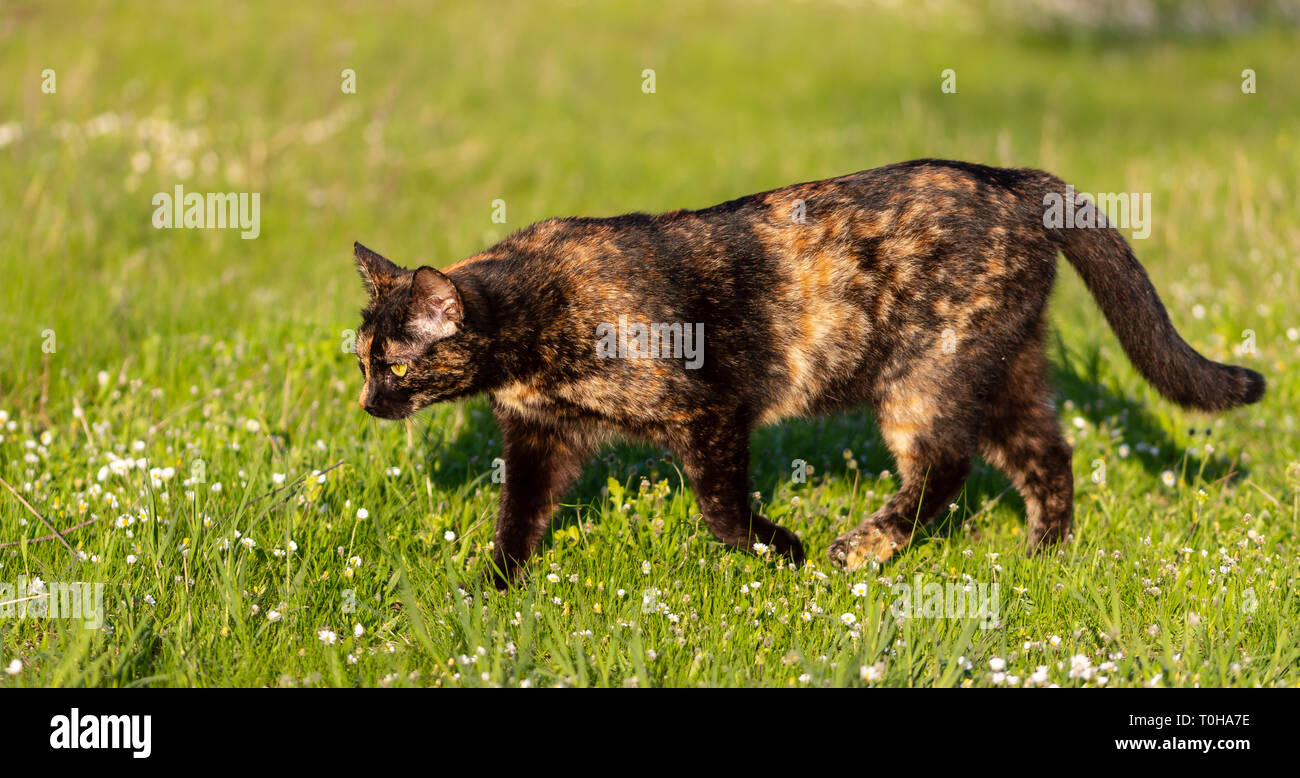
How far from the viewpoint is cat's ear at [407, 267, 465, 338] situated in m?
4.12

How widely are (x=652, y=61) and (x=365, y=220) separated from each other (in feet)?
21.8

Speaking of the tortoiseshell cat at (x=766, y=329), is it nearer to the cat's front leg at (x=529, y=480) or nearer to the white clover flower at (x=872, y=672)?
the cat's front leg at (x=529, y=480)

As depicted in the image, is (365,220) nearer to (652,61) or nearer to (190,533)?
(190,533)

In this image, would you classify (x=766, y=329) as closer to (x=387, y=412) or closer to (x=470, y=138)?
(x=387, y=412)

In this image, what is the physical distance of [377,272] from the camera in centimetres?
452

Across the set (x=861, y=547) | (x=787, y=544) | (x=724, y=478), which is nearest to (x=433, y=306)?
(x=724, y=478)

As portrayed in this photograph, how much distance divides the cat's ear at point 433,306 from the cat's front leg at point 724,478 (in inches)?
41.0

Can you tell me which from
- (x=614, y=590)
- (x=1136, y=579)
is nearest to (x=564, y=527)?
(x=614, y=590)

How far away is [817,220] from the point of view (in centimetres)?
465

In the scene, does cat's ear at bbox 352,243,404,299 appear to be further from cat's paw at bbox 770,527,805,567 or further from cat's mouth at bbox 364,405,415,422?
cat's paw at bbox 770,527,805,567

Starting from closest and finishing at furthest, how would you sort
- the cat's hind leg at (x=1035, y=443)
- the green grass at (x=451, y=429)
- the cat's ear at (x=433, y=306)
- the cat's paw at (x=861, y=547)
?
the green grass at (x=451, y=429)
the cat's ear at (x=433, y=306)
the cat's paw at (x=861, y=547)
the cat's hind leg at (x=1035, y=443)

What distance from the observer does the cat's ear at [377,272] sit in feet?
14.8
